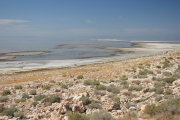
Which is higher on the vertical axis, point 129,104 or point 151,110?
point 151,110

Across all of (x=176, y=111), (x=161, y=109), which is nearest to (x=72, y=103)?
(x=161, y=109)

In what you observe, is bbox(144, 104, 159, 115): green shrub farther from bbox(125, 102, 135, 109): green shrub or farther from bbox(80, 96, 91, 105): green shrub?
bbox(80, 96, 91, 105): green shrub

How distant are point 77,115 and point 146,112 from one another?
8.26 feet

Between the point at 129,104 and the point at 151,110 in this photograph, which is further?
the point at 129,104

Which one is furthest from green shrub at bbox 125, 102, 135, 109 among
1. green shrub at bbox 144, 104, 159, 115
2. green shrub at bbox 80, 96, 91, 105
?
green shrub at bbox 80, 96, 91, 105

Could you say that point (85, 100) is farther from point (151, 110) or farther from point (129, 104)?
point (151, 110)

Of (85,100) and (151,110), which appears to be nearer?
(151,110)

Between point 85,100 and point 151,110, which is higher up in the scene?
point 151,110

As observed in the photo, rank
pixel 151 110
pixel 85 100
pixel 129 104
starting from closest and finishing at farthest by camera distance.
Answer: pixel 151 110, pixel 129 104, pixel 85 100

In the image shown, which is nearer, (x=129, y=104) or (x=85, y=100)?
(x=129, y=104)

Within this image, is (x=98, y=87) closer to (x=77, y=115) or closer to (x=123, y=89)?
(x=123, y=89)

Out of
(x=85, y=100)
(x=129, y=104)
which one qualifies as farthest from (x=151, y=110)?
(x=85, y=100)

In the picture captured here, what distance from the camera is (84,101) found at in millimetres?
7695

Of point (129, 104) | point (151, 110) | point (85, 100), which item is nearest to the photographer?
point (151, 110)
